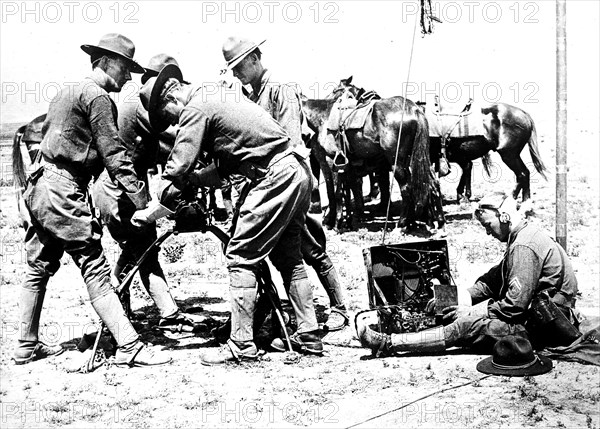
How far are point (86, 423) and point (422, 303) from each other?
2666mm

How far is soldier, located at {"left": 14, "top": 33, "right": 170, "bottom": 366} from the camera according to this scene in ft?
16.9

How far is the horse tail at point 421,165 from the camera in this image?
11.2 metres

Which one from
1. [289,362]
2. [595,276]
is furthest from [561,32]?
[289,362]

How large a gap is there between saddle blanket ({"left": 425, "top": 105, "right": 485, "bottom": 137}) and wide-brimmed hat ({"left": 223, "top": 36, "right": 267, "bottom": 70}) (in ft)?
26.1

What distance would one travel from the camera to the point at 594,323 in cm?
506

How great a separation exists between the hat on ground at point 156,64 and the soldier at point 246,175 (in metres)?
1.61

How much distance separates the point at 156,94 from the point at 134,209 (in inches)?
40.9

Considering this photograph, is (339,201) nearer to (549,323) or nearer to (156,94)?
(156,94)

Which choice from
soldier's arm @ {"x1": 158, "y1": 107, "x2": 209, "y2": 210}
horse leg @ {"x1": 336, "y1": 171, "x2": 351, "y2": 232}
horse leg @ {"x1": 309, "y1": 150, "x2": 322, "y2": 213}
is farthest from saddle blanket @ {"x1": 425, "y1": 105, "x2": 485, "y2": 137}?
soldier's arm @ {"x1": 158, "y1": 107, "x2": 209, "y2": 210}

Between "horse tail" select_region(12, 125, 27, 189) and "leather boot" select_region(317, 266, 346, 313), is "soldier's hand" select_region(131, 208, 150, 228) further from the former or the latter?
"leather boot" select_region(317, 266, 346, 313)

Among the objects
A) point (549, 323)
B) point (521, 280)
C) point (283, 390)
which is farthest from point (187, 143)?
point (549, 323)

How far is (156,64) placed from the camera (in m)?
6.86

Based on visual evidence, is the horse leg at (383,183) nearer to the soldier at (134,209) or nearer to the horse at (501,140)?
the horse at (501,140)

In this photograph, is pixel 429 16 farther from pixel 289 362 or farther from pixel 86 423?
pixel 86 423
